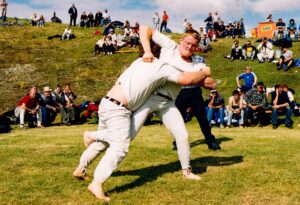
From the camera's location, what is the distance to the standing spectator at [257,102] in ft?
49.7

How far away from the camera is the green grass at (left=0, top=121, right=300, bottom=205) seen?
5117mm

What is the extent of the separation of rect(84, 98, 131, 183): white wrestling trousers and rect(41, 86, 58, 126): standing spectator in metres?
11.3

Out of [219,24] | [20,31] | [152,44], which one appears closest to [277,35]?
[219,24]

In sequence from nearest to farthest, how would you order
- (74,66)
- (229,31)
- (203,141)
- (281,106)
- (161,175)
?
(161,175)
(203,141)
(281,106)
(74,66)
(229,31)

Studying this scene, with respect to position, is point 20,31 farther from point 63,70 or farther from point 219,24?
point 219,24

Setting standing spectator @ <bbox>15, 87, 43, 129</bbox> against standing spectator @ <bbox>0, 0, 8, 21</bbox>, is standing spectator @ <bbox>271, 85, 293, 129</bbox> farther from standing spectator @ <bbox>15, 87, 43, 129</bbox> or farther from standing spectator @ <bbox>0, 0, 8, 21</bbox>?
standing spectator @ <bbox>0, 0, 8, 21</bbox>

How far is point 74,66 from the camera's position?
26812mm

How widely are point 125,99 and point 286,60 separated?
1882 centimetres

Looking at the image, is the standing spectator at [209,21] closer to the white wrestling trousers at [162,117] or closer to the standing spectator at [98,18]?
the standing spectator at [98,18]

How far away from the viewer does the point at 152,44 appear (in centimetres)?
578

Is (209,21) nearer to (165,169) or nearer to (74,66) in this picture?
(74,66)

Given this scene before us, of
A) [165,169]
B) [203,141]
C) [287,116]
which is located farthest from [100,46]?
[165,169]

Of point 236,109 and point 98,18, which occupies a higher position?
point 98,18

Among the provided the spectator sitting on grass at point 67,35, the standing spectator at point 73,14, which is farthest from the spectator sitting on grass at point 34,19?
the spectator sitting on grass at point 67,35
